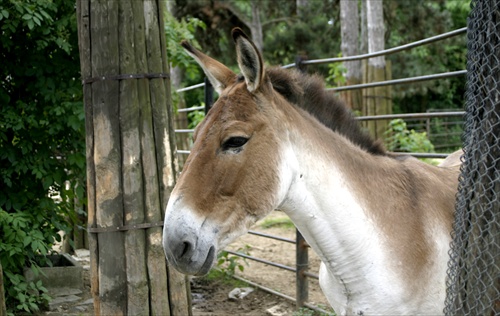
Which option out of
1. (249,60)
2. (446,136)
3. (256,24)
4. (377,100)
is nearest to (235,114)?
(249,60)

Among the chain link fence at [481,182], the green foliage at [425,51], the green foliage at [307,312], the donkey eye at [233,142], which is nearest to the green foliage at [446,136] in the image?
the green foliage at [425,51]

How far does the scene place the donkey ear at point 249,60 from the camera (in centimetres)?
248

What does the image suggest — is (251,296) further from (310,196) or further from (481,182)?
(481,182)

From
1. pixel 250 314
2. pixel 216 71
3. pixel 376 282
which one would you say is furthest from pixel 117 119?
pixel 250 314

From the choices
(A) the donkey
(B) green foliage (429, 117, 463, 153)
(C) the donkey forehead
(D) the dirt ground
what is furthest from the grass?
(B) green foliage (429, 117, 463, 153)

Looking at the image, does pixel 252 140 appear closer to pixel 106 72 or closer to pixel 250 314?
pixel 106 72

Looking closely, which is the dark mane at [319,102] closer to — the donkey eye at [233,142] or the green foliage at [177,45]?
the donkey eye at [233,142]

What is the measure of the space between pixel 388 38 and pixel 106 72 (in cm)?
2096

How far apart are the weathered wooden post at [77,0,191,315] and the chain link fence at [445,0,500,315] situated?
206 centimetres

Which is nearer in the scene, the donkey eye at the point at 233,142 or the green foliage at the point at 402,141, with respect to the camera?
the donkey eye at the point at 233,142

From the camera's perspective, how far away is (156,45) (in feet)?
12.8

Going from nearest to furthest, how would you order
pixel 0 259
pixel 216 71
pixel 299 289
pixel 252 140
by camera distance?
pixel 252 140, pixel 216 71, pixel 0 259, pixel 299 289

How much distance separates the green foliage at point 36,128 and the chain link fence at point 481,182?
11.6 ft

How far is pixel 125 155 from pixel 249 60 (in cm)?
150
